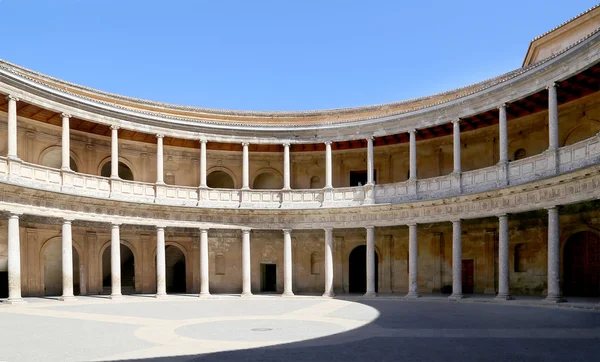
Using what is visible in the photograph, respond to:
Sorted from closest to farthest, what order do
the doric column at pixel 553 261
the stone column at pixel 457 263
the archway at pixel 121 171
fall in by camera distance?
the doric column at pixel 553 261 < the stone column at pixel 457 263 < the archway at pixel 121 171

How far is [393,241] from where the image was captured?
3139 cm

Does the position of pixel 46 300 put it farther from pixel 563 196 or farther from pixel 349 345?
pixel 563 196

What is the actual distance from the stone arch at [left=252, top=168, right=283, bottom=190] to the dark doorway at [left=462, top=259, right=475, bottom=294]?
40.3 feet

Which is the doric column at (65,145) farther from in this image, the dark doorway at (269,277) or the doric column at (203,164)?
the dark doorway at (269,277)

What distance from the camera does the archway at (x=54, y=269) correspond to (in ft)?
94.4

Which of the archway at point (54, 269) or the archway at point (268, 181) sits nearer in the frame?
the archway at point (54, 269)

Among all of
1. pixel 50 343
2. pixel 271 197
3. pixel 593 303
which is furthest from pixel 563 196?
pixel 50 343

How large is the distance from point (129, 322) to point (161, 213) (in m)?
12.3

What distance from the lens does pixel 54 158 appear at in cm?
2834

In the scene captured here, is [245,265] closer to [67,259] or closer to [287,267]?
[287,267]

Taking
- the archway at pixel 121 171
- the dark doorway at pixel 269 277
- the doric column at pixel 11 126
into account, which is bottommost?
the dark doorway at pixel 269 277

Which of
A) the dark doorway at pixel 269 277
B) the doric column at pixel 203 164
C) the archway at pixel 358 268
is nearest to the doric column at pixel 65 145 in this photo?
the doric column at pixel 203 164

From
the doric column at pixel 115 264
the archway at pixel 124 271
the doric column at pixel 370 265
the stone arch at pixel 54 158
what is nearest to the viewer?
the doric column at pixel 115 264

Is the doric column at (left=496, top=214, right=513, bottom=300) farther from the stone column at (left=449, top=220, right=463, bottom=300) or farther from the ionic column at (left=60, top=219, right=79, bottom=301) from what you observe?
the ionic column at (left=60, top=219, right=79, bottom=301)
